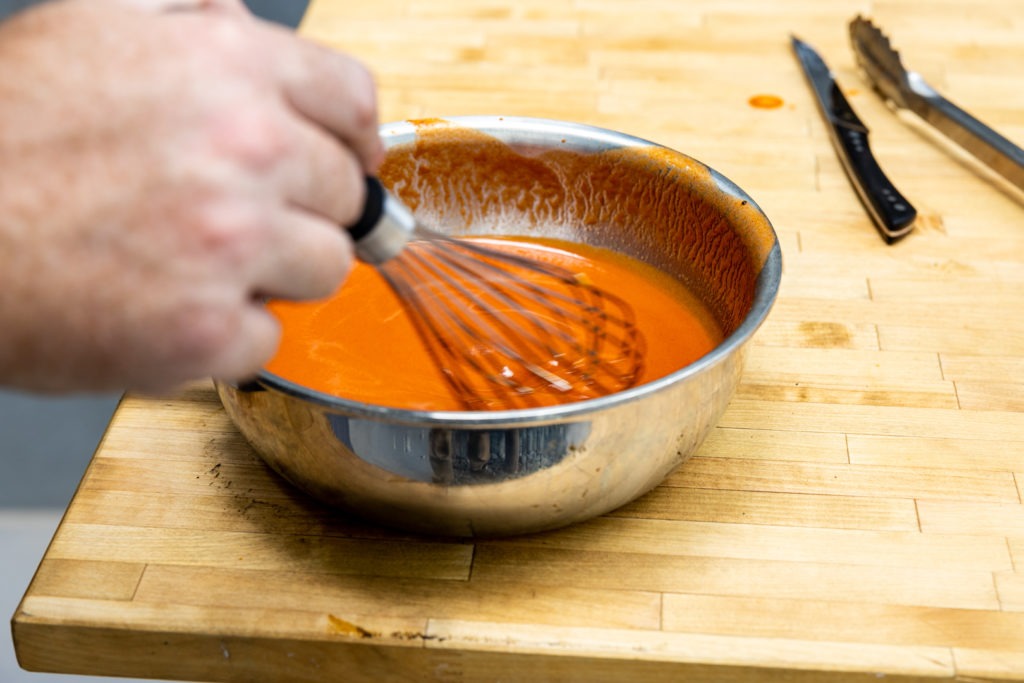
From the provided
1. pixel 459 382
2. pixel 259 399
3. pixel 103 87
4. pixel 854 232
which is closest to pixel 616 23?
pixel 854 232

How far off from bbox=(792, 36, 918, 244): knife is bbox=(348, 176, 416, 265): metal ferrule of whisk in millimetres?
567

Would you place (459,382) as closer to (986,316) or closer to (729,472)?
(729,472)

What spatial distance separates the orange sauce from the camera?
0.74 meters

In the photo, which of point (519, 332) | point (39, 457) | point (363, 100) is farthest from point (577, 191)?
point (39, 457)

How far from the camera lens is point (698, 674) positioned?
608 millimetres

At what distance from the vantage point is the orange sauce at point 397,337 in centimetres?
74

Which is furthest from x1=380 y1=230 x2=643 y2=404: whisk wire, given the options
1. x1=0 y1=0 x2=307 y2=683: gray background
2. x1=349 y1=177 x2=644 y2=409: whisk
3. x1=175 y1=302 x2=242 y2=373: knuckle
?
x1=0 y1=0 x2=307 y2=683: gray background

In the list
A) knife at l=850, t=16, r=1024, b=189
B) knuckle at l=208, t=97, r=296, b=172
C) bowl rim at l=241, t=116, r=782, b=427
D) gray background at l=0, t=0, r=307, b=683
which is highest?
knuckle at l=208, t=97, r=296, b=172

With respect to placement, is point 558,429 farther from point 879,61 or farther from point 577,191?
point 879,61

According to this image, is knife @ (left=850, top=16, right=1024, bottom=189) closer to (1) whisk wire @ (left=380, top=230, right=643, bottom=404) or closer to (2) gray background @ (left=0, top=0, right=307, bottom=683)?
(1) whisk wire @ (left=380, top=230, right=643, bottom=404)

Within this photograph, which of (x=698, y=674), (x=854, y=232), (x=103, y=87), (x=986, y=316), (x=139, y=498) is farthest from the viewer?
(x=854, y=232)

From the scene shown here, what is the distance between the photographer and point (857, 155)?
106 cm

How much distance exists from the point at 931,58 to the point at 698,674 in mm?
928

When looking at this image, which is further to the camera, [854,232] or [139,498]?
[854,232]
